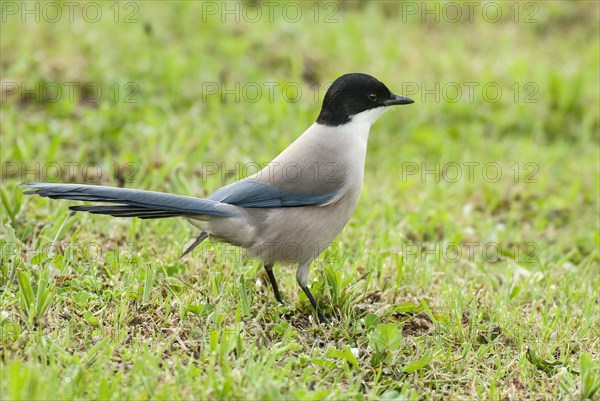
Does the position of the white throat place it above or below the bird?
above

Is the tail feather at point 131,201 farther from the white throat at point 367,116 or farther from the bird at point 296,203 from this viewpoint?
the white throat at point 367,116

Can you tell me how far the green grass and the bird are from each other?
28cm

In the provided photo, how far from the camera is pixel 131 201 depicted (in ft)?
13.5

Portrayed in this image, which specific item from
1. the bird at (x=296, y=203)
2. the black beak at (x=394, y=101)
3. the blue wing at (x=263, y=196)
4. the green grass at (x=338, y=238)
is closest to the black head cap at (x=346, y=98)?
the bird at (x=296, y=203)

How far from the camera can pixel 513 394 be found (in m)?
3.98

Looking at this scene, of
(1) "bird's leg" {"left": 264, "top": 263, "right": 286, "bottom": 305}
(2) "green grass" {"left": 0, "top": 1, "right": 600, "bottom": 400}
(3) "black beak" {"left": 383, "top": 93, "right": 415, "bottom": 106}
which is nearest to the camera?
(2) "green grass" {"left": 0, "top": 1, "right": 600, "bottom": 400}

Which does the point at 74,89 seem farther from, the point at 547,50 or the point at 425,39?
the point at 547,50

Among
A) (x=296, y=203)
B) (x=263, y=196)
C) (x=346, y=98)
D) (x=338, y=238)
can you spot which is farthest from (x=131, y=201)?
(x=338, y=238)

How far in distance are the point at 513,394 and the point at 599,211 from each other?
343 centimetres

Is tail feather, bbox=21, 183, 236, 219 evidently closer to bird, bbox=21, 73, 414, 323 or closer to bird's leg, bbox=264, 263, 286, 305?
bird, bbox=21, 73, 414, 323

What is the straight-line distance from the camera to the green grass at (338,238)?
157 inches

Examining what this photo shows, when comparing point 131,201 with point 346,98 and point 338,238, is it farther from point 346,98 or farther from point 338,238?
point 338,238

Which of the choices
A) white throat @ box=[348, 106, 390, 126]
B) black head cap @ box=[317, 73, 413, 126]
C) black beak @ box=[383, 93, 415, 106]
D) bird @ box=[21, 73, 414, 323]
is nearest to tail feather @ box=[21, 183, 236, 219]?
bird @ box=[21, 73, 414, 323]

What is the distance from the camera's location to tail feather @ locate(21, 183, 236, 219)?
4012 mm
